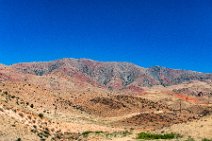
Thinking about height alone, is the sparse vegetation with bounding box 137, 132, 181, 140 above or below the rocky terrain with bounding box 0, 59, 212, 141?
below

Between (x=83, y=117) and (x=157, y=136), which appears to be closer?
(x=157, y=136)

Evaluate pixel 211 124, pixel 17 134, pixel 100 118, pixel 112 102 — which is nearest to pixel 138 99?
pixel 112 102

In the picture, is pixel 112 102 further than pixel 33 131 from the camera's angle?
Yes

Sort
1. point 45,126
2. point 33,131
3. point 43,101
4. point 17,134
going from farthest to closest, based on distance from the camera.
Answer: point 43,101 → point 45,126 → point 33,131 → point 17,134

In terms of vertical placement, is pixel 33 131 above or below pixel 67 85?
below

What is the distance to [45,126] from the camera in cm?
5312

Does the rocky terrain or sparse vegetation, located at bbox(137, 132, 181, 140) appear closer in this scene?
the rocky terrain

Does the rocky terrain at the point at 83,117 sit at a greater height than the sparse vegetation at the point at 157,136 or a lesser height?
greater

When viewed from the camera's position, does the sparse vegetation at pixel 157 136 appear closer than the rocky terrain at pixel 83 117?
No

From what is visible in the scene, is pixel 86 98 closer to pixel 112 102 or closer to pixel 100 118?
pixel 112 102

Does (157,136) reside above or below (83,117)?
below

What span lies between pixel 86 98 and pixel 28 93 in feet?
84.9

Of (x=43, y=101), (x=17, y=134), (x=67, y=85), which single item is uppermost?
(x=67, y=85)

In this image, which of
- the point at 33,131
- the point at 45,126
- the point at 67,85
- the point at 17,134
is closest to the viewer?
the point at 17,134
